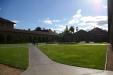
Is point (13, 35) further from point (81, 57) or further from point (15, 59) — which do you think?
point (81, 57)

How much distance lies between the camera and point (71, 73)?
938 centimetres

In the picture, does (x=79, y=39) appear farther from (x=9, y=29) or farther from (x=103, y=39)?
(x=9, y=29)

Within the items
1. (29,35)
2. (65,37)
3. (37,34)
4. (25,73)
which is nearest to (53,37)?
(65,37)

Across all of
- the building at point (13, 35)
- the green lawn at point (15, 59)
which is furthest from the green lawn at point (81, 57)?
the building at point (13, 35)

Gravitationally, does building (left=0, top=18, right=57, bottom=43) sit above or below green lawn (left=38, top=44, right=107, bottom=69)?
above

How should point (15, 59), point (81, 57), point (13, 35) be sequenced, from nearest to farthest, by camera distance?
point (15, 59) → point (81, 57) → point (13, 35)

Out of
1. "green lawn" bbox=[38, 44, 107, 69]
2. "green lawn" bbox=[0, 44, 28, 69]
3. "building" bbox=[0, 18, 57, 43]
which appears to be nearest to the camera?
"green lawn" bbox=[38, 44, 107, 69]

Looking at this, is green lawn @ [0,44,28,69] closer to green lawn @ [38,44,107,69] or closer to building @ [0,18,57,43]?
green lawn @ [38,44,107,69]

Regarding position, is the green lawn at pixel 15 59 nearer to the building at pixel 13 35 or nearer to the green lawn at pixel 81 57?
the green lawn at pixel 81 57

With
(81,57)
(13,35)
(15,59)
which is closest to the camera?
(15,59)

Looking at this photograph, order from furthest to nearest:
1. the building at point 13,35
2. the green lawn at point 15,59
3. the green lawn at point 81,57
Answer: the building at point 13,35 < the green lawn at point 15,59 < the green lawn at point 81,57

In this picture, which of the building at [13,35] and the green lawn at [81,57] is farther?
the building at [13,35]

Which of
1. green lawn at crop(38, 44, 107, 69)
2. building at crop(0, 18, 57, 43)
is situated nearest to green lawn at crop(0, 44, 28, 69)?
green lawn at crop(38, 44, 107, 69)

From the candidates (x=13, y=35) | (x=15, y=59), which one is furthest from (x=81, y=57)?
(x=13, y=35)
